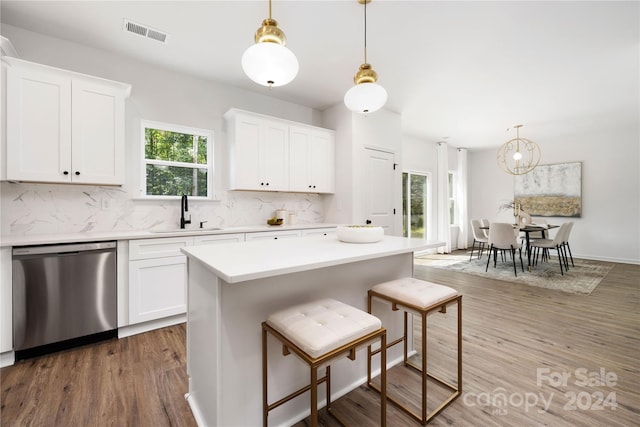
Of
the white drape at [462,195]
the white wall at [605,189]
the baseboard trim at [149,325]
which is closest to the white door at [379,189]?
the baseboard trim at [149,325]

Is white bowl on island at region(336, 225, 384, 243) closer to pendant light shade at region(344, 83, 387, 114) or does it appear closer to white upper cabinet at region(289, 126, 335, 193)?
pendant light shade at region(344, 83, 387, 114)

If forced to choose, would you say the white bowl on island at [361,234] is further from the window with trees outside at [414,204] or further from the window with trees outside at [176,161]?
the window with trees outside at [414,204]

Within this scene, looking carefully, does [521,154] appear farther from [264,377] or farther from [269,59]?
[264,377]

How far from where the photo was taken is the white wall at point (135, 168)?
258cm

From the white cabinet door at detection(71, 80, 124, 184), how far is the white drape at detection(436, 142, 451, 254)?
6682mm

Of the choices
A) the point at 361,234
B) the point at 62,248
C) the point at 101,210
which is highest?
the point at 101,210

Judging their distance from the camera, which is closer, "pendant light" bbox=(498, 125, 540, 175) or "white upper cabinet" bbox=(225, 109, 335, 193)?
"white upper cabinet" bbox=(225, 109, 335, 193)

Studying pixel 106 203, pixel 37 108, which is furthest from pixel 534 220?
pixel 37 108

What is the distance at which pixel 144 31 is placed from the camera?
262cm

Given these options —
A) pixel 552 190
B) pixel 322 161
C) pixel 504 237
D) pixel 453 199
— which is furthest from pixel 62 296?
pixel 552 190

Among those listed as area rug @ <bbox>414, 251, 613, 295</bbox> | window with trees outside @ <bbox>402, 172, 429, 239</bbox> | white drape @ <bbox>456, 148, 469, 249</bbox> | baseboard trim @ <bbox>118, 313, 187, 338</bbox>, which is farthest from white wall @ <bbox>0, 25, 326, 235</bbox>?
white drape @ <bbox>456, 148, 469, 249</bbox>

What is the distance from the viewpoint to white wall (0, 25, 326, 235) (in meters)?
2.58

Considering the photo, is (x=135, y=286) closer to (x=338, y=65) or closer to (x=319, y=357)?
(x=319, y=357)

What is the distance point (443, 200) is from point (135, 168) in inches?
259
